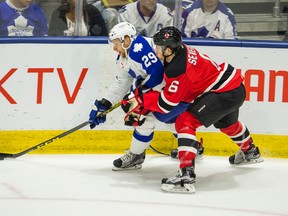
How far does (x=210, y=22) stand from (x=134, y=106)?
3.38 ft

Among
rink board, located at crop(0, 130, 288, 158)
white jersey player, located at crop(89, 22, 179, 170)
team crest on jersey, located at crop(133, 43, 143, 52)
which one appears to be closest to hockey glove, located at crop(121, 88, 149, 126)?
white jersey player, located at crop(89, 22, 179, 170)

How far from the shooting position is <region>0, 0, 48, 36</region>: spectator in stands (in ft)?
17.2

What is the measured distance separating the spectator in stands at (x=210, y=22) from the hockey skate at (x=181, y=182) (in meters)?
1.18

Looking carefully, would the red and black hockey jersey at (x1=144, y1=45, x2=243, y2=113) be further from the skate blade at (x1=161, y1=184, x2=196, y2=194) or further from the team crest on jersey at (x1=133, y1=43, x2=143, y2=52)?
the skate blade at (x1=161, y1=184, x2=196, y2=194)

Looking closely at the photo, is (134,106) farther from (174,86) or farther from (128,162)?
(128,162)

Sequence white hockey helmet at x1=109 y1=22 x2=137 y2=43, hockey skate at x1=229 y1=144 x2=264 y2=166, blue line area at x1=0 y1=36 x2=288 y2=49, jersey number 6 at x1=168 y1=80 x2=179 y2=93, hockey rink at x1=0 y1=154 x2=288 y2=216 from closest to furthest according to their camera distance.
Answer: hockey rink at x1=0 y1=154 x2=288 y2=216 → jersey number 6 at x1=168 y1=80 x2=179 y2=93 → white hockey helmet at x1=109 y1=22 x2=137 y2=43 → hockey skate at x1=229 y1=144 x2=264 y2=166 → blue line area at x1=0 y1=36 x2=288 y2=49

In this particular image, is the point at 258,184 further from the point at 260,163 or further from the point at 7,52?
the point at 7,52

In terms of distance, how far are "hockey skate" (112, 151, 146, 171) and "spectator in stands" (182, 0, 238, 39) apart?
0.93m

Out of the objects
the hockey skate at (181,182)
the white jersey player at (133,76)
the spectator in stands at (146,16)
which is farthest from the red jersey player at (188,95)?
the spectator in stands at (146,16)

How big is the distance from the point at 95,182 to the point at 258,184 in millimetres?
1010

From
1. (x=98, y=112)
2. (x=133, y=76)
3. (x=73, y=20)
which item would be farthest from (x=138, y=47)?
(x=73, y=20)

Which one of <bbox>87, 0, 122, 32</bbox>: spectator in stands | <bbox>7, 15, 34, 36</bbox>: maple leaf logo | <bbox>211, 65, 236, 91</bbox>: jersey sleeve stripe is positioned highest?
<bbox>87, 0, 122, 32</bbox>: spectator in stands

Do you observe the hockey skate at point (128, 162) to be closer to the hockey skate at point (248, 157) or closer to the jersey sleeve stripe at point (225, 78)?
the hockey skate at point (248, 157)

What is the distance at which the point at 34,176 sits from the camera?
480cm
